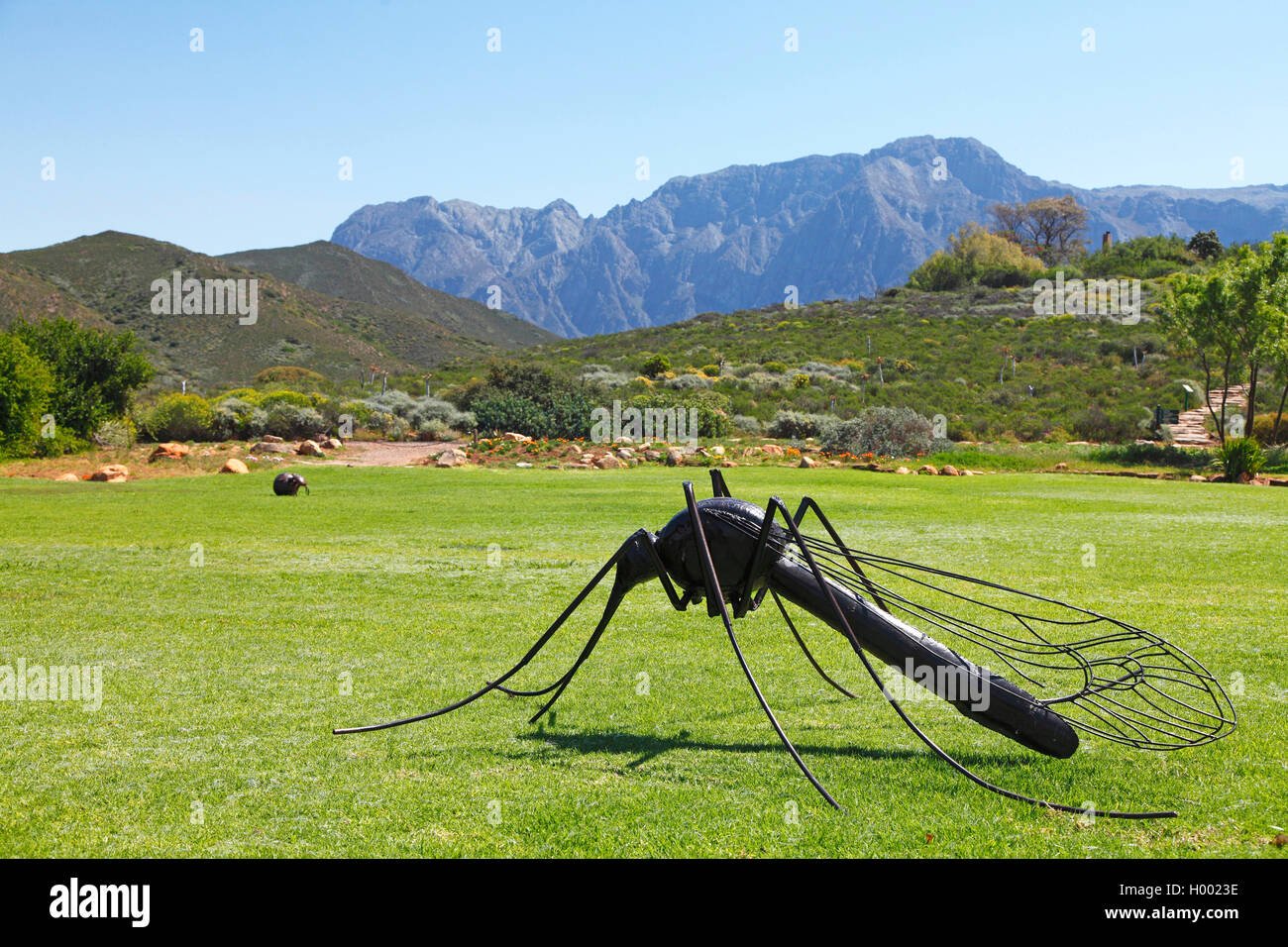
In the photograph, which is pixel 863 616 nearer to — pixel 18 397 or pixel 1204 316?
pixel 18 397

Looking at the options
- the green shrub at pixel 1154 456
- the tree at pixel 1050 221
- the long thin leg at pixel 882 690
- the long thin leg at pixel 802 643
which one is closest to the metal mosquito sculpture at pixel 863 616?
the long thin leg at pixel 882 690

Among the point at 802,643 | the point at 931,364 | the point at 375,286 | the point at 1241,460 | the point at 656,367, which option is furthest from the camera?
the point at 375,286

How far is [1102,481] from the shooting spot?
2494 centimetres

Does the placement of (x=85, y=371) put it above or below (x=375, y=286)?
below

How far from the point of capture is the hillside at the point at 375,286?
410ft

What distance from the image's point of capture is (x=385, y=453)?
32.7m

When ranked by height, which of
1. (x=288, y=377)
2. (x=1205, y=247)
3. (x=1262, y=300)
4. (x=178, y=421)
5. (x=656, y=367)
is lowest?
(x=178, y=421)

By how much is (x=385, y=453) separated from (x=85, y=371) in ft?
36.5

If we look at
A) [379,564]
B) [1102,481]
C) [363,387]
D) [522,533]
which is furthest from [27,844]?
[363,387]

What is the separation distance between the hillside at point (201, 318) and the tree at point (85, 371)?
35.9 m

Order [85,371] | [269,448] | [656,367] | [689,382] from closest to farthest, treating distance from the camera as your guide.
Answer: [269,448] < [85,371] < [689,382] < [656,367]

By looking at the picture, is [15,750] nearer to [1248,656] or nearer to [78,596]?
[78,596]

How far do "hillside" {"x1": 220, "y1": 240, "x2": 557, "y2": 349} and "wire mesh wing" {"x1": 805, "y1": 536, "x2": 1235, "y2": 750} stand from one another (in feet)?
381

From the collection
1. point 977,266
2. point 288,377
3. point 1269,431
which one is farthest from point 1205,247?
point 288,377
